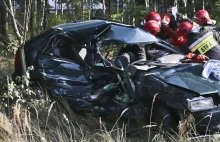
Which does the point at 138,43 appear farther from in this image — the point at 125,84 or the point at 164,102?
the point at 164,102

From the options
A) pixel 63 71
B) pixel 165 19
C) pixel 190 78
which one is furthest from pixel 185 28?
pixel 63 71

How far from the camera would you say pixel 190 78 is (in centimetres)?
496

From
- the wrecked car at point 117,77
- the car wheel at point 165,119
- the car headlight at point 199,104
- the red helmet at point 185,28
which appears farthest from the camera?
the red helmet at point 185,28

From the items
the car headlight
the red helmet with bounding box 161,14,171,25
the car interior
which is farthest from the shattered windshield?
the red helmet with bounding box 161,14,171,25

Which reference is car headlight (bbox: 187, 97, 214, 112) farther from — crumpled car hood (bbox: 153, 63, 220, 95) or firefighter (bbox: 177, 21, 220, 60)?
firefighter (bbox: 177, 21, 220, 60)

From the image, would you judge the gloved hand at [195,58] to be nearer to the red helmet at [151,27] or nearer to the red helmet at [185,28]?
the red helmet at [185,28]

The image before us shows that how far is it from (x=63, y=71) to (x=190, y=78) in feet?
6.72

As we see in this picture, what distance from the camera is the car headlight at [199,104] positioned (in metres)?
4.55

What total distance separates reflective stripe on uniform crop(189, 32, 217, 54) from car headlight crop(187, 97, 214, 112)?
1.65 meters

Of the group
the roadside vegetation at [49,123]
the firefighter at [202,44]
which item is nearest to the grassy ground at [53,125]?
the roadside vegetation at [49,123]

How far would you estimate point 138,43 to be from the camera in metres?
5.71

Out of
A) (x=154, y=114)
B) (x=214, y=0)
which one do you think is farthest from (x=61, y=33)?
(x=214, y=0)

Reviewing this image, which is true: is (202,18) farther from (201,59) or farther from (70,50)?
(70,50)

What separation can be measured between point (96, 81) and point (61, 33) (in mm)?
890
